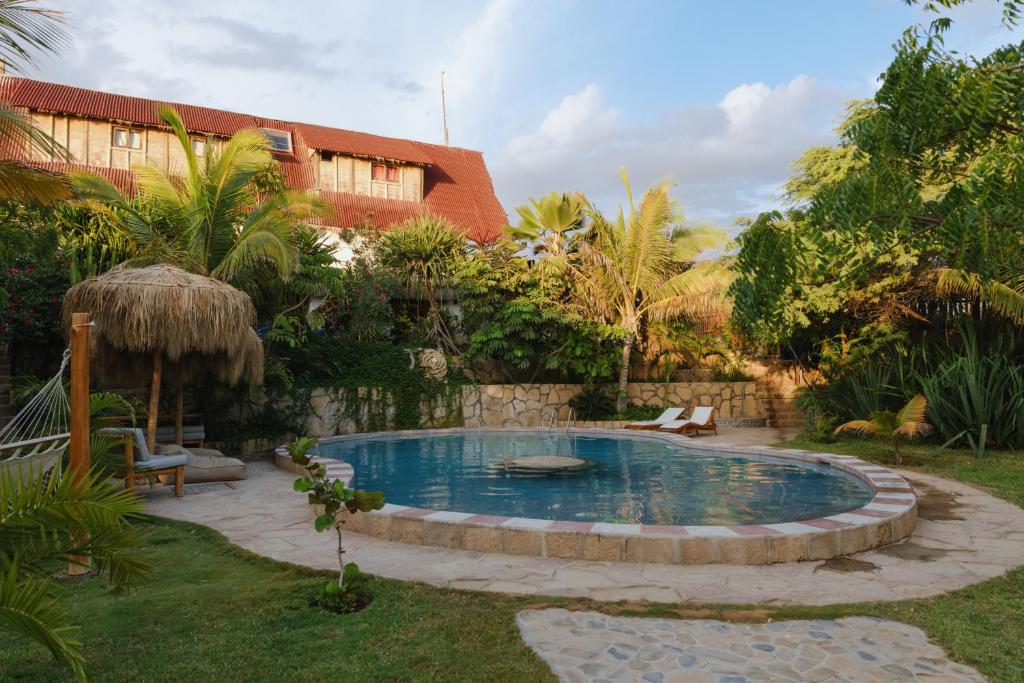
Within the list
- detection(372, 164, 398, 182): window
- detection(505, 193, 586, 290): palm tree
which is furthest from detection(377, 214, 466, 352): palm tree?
detection(372, 164, 398, 182): window

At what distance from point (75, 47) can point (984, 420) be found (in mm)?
13661

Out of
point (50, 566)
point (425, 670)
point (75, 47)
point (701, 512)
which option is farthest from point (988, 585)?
point (75, 47)

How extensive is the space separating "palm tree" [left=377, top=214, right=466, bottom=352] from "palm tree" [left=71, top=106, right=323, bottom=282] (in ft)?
13.9

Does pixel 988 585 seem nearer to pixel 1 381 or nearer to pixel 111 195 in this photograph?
pixel 1 381

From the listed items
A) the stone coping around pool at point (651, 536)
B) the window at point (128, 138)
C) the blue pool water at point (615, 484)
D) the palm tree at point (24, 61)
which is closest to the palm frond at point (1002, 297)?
the blue pool water at point (615, 484)

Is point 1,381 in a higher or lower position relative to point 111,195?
lower

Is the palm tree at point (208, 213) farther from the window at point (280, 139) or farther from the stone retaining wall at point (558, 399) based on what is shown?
the window at point (280, 139)

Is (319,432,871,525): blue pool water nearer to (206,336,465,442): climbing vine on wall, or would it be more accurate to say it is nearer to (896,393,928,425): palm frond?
(896,393,928,425): palm frond

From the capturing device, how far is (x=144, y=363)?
1002cm

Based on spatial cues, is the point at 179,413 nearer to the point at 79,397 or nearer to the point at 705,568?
the point at 79,397

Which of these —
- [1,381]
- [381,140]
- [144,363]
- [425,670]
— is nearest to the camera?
[425,670]

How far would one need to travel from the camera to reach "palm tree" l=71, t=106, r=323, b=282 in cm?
1220

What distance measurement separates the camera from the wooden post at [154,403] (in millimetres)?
8922

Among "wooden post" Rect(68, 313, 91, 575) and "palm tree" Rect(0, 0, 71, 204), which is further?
"palm tree" Rect(0, 0, 71, 204)
